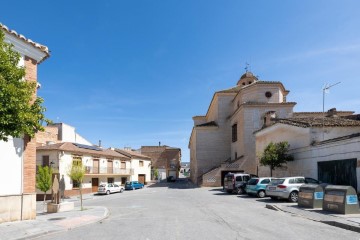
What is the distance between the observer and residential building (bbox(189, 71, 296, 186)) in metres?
42.5

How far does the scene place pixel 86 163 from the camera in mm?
41906

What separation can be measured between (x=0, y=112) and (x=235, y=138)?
40.6 metres

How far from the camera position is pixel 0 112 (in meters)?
9.23

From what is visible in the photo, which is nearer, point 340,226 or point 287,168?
point 340,226

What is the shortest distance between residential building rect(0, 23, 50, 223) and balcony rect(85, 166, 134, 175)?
27.4 meters

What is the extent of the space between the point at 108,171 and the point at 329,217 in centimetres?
3720

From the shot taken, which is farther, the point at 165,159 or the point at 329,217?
the point at 165,159

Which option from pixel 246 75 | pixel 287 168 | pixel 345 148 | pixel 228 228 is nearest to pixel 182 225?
pixel 228 228

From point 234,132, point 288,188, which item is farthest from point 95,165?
point 288,188

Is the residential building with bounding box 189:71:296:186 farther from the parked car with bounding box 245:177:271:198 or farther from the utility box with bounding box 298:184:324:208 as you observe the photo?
the utility box with bounding box 298:184:324:208

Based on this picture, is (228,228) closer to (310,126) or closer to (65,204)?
(65,204)

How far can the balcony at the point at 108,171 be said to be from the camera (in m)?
42.2

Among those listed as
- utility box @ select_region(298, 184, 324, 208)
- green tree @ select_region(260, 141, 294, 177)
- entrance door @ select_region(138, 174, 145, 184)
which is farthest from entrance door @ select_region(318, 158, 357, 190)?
entrance door @ select_region(138, 174, 145, 184)

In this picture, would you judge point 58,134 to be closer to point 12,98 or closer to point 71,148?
point 71,148
